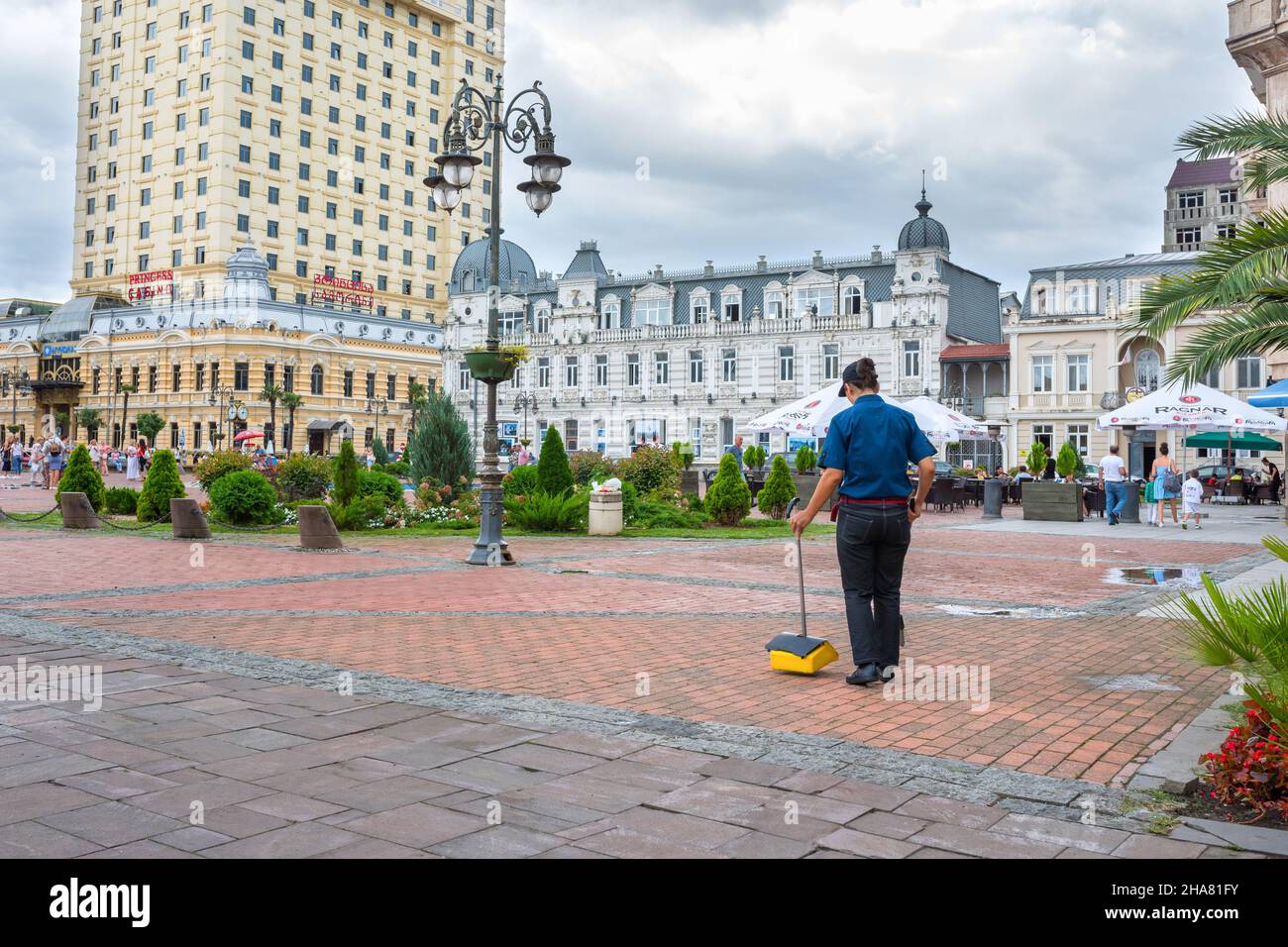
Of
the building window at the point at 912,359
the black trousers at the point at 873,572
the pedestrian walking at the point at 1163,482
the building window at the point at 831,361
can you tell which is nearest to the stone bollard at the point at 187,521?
the black trousers at the point at 873,572

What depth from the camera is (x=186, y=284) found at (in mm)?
62844

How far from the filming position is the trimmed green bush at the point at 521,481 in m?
21.1

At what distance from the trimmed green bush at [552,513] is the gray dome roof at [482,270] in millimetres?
45840

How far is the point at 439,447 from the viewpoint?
883 inches

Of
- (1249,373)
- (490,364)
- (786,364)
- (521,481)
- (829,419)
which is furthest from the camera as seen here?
(786,364)

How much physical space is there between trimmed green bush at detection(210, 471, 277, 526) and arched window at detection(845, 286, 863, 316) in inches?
1407

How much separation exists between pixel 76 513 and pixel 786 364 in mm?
37736

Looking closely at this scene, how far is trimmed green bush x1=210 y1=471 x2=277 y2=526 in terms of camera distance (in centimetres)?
1855

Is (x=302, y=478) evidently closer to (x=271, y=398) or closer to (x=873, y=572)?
(x=873, y=572)

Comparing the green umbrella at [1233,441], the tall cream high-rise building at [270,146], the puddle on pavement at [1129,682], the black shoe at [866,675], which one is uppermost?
the tall cream high-rise building at [270,146]

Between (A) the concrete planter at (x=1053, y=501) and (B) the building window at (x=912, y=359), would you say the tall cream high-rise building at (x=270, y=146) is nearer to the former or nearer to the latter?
(B) the building window at (x=912, y=359)

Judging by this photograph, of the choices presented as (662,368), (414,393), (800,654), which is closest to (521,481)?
(800,654)

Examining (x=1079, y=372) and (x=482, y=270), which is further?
(x=482, y=270)
